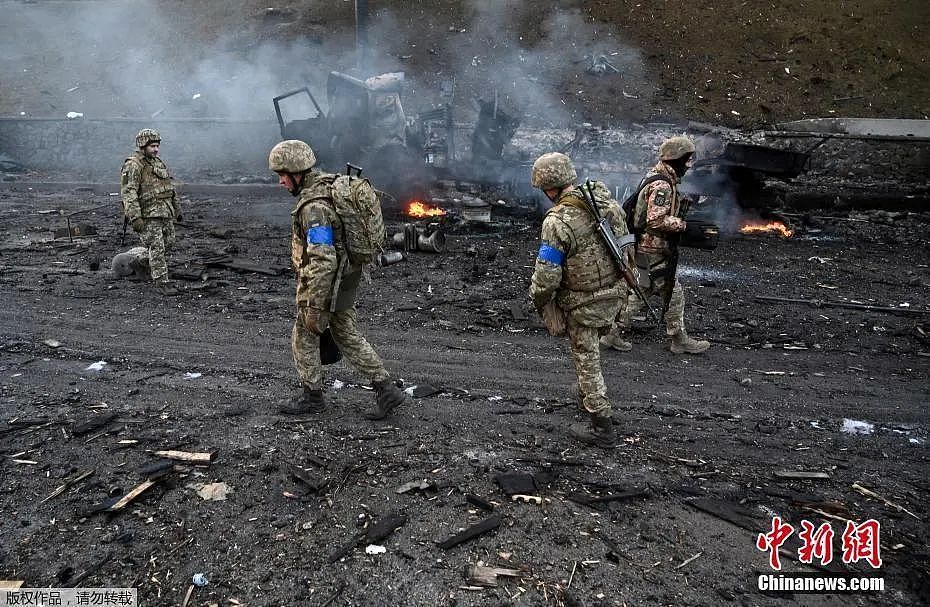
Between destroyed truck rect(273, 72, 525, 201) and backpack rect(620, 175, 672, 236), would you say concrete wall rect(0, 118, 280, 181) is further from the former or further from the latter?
backpack rect(620, 175, 672, 236)

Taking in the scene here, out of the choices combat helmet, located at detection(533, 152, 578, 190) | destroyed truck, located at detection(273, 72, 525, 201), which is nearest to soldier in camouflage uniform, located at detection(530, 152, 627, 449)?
combat helmet, located at detection(533, 152, 578, 190)

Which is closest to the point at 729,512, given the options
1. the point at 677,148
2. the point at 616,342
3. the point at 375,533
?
the point at 375,533

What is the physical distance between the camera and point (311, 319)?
4.39 m

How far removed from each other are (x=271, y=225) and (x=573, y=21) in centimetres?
1593

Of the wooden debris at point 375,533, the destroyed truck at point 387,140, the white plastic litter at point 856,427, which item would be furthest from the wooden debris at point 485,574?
the destroyed truck at point 387,140

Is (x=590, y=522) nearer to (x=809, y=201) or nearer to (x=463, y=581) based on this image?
(x=463, y=581)

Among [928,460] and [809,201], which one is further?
[809,201]

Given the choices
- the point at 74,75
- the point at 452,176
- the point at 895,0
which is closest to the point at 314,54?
the point at 74,75

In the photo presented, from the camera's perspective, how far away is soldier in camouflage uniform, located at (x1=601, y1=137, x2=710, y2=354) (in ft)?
18.6

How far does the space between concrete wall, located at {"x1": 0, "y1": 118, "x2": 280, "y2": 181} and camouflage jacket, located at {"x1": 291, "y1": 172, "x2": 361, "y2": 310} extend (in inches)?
558

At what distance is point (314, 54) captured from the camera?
21.3 metres

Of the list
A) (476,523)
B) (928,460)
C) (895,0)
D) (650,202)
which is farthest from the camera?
(895,0)

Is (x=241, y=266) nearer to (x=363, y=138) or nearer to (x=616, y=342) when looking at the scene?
(x=363, y=138)

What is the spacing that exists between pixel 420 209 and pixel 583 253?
26.2 feet
